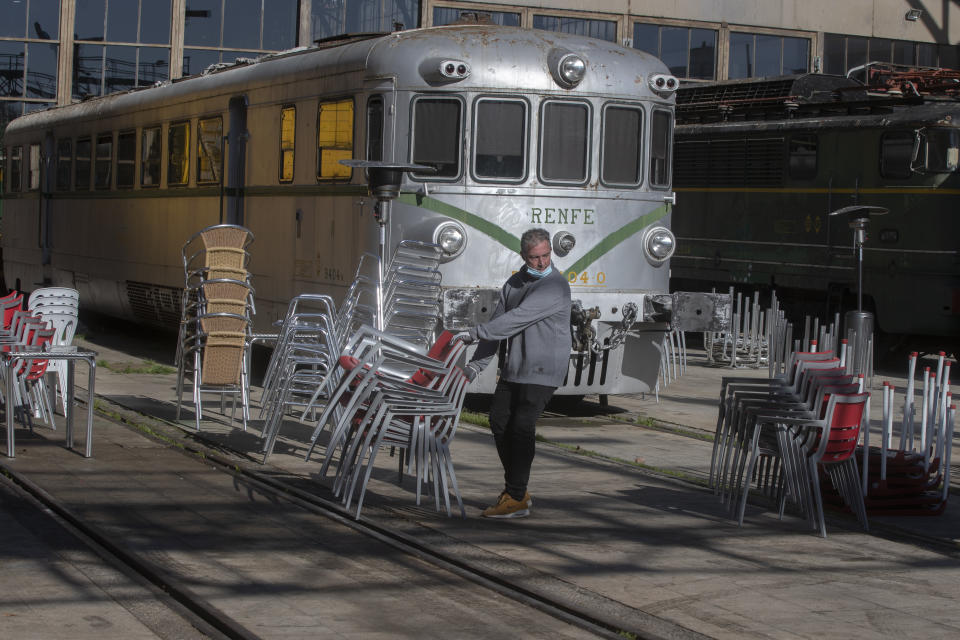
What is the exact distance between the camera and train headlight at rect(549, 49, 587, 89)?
41.0 feet

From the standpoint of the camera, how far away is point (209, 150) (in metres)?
15.9

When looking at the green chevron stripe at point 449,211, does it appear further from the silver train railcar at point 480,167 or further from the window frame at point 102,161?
the window frame at point 102,161

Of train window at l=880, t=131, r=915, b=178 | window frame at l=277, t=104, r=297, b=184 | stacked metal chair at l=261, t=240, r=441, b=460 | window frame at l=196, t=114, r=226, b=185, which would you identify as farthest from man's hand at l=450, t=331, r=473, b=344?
train window at l=880, t=131, r=915, b=178

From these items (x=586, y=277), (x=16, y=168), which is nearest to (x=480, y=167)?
(x=586, y=277)

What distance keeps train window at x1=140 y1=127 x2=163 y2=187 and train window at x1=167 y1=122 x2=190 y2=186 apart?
375mm

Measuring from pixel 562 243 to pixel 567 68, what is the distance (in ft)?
5.01

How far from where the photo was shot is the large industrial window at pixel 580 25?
1300 inches

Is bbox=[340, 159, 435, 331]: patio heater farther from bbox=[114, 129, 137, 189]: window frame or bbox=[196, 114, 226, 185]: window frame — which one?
bbox=[114, 129, 137, 189]: window frame

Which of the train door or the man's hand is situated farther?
the train door

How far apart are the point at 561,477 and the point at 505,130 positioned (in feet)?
13.0

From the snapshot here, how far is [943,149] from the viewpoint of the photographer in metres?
17.5

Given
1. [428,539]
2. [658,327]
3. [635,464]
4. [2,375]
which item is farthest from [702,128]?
[428,539]

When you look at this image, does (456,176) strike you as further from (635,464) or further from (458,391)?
(458,391)

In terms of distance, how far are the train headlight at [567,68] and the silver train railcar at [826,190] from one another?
687 cm
